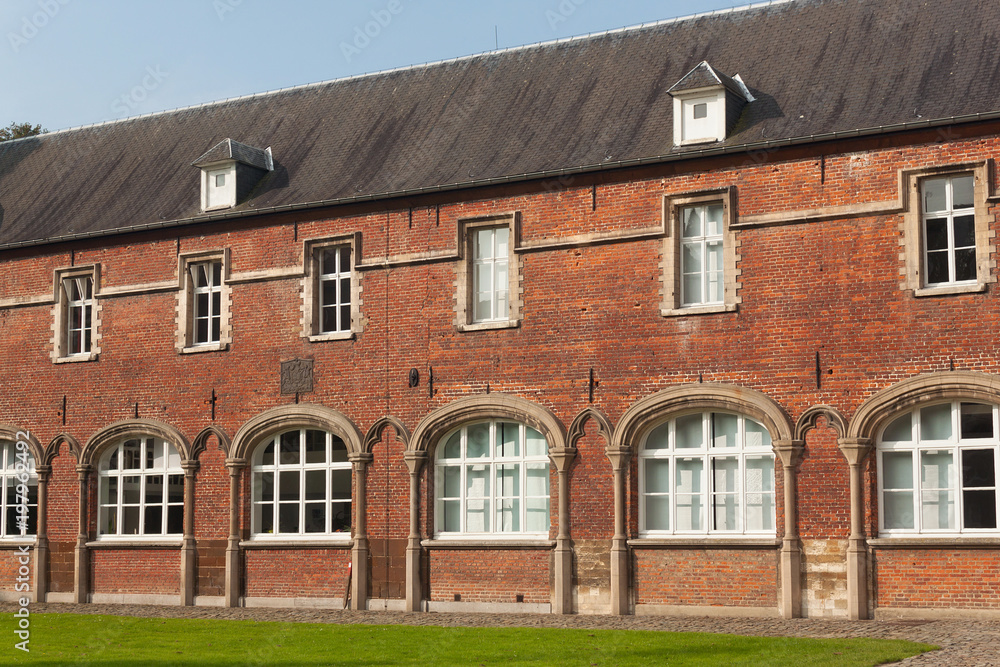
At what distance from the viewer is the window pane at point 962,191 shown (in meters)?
16.0

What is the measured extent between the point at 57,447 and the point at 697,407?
1071cm

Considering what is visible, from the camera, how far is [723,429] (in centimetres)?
1705

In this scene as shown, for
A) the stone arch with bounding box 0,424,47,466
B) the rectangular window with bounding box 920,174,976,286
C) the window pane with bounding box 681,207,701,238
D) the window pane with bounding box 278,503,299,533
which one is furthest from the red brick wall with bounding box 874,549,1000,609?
the stone arch with bounding box 0,424,47,466

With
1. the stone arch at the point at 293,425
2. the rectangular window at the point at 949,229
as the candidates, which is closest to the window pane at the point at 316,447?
the stone arch at the point at 293,425

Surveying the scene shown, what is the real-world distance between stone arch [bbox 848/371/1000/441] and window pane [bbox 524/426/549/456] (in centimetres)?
413

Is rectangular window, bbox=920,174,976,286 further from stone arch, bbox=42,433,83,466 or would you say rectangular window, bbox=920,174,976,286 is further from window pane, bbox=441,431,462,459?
stone arch, bbox=42,433,83,466

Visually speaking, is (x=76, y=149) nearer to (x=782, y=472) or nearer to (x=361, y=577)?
(x=361, y=577)

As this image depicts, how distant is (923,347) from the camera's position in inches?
625

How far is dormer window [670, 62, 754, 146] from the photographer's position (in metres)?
17.5

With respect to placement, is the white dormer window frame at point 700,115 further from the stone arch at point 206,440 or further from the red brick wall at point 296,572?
the stone arch at point 206,440

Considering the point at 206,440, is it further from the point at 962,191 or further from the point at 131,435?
the point at 962,191

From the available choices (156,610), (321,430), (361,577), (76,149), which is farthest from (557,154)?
(76,149)

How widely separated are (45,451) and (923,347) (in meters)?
13.7

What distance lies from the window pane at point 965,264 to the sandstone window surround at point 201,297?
10542mm
